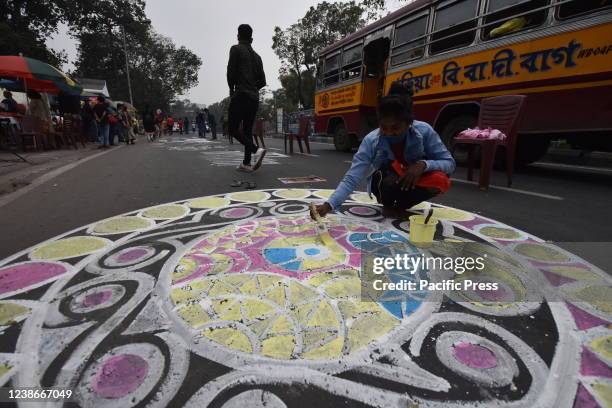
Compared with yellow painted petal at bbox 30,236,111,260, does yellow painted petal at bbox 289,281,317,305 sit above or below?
above

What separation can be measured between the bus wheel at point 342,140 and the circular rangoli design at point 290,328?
680 cm

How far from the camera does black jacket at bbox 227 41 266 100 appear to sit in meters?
4.18

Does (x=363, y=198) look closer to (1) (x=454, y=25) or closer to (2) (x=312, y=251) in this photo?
(2) (x=312, y=251)

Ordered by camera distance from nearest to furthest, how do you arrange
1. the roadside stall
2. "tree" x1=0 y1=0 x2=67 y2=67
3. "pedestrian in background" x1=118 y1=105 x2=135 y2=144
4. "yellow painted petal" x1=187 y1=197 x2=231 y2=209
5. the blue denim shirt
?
the blue denim shirt < "yellow painted petal" x1=187 y1=197 x2=231 y2=209 < the roadside stall < "pedestrian in background" x1=118 y1=105 x2=135 y2=144 < "tree" x1=0 y1=0 x2=67 y2=67

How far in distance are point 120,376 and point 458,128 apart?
565cm

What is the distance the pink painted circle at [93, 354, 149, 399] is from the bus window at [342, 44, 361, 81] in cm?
763

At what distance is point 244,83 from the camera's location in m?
4.26

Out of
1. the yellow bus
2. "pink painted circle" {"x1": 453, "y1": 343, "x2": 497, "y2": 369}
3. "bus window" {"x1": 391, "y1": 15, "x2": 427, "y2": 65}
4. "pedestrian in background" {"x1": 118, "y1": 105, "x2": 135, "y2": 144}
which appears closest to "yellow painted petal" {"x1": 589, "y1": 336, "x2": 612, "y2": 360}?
"pink painted circle" {"x1": 453, "y1": 343, "x2": 497, "y2": 369}

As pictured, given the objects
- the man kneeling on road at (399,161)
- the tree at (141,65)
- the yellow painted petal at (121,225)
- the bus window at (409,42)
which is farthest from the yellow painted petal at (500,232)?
the tree at (141,65)

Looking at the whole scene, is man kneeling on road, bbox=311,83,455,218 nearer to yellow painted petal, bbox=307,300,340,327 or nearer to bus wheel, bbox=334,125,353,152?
yellow painted petal, bbox=307,300,340,327

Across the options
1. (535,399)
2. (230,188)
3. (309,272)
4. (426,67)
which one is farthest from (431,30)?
(535,399)

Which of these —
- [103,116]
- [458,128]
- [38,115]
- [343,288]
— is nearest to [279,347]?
[343,288]

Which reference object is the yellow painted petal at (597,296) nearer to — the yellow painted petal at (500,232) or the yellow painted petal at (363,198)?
the yellow painted petal at (500,232)

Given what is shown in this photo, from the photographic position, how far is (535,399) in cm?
89
